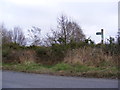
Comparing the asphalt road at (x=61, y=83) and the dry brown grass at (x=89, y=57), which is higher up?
the dry brown grass at (x=89, y=57)

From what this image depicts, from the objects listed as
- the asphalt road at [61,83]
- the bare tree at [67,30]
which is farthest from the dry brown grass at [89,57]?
the bare tree at [67,30]

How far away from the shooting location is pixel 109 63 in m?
19.3

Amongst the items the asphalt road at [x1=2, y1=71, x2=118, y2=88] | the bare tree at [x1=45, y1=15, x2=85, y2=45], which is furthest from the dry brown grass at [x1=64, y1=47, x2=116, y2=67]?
the bare tree at [x1=45, y1=15, x2=85, y2=45]

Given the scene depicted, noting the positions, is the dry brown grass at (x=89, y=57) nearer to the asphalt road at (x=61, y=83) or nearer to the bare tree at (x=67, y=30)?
the asphalt road at (x=61, y=83)

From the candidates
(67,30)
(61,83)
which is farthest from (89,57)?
(67,30)

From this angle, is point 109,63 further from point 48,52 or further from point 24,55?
point 24,55

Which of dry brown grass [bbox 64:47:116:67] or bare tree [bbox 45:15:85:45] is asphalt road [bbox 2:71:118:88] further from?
bare tree [bbox 45:15:85:45]

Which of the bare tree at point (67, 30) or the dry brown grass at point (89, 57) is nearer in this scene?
the dry brown grass at point (89, 57)

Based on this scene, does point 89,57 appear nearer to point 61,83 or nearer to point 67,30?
point 61,83

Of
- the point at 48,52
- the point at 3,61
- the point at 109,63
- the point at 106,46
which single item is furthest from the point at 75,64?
the point at 3,61

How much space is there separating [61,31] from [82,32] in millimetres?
4124

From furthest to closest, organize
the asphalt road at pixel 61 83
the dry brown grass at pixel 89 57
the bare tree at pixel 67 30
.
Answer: the bare tree at pixel 67 30
the dry brown grass at pixel 89 57
the asphalt road at pixel 61 83

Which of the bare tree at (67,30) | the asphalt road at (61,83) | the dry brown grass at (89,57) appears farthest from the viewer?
the bare tree at (67,30)

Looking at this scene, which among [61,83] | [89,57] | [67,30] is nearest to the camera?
[61,83]
